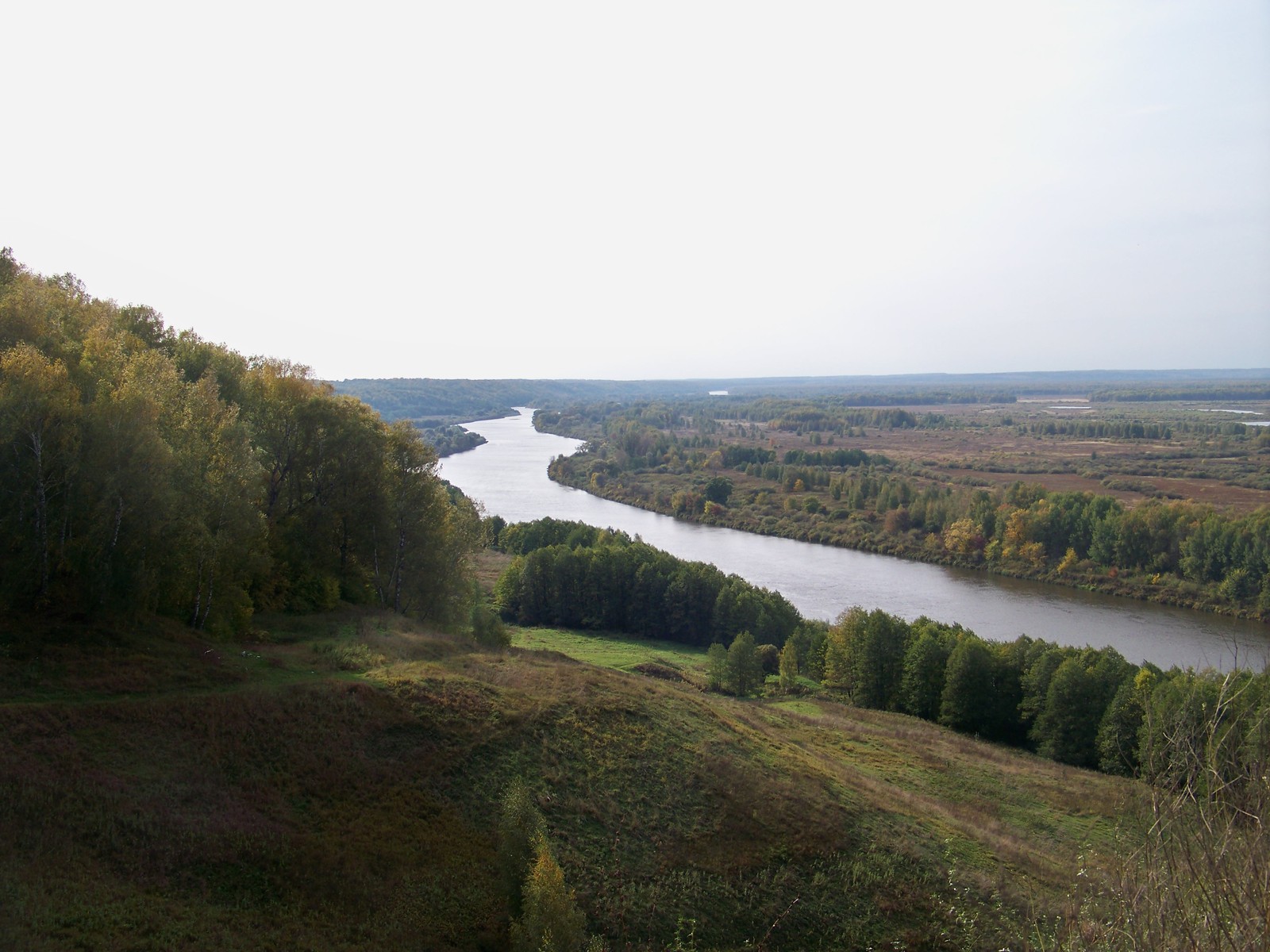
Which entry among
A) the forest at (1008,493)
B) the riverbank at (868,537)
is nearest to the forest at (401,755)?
the riverbank at (868,537)

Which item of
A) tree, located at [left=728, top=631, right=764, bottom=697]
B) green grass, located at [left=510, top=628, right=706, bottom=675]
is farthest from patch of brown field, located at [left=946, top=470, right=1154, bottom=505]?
tree, located at [left=728, top=631, right=764, bottom=697]

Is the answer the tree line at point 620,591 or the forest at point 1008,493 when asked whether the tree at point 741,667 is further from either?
the forest at point 1008,493

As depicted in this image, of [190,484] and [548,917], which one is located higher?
[190,484]

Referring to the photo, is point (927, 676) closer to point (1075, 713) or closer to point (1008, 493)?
point (1075, 713)

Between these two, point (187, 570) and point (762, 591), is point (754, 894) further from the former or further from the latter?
point (762, 591)

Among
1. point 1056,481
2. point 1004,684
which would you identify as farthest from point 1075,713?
point 1056,481

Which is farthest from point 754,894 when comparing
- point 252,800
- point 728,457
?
point 728,457
